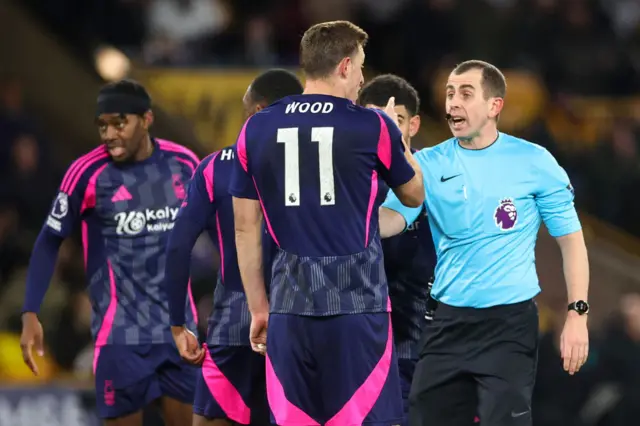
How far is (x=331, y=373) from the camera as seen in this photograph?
19.7ft

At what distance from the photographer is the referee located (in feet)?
22.1

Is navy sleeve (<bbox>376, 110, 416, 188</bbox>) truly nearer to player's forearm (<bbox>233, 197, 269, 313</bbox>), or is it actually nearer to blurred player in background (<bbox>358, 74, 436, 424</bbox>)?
player's forearm (<bbox>233, 197, 269, 313</bbox>)

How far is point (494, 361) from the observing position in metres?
6.71

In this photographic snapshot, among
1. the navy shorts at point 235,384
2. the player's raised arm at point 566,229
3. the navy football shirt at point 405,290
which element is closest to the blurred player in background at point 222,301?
the navy shorts at point 235,384

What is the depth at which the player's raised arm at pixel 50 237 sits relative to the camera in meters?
7.98

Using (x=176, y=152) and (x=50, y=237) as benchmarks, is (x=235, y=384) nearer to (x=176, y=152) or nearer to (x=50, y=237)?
(x=50, y=237)

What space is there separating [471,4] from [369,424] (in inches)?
461

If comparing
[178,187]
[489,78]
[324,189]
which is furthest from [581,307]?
[178,187]

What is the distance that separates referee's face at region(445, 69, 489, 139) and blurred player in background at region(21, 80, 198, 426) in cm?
199

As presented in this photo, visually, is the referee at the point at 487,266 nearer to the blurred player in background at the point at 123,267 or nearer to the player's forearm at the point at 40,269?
the blurred player in background at the point at 123,267

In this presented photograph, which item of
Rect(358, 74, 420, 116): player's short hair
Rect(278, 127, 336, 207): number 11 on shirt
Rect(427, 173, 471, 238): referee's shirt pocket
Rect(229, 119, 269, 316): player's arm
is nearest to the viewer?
Rect(278, 127, 336, 207): number 11 on shirt

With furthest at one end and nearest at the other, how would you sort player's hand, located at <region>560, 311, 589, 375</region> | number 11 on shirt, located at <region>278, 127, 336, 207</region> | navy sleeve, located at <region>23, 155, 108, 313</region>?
navy sleeve, located at <region>23, 155, 108, 313</region>
player's hand, located at <region>560, 311, 589, 375</region>
number 11 on shirt, located at <region>278, 127, 336, 207</region>

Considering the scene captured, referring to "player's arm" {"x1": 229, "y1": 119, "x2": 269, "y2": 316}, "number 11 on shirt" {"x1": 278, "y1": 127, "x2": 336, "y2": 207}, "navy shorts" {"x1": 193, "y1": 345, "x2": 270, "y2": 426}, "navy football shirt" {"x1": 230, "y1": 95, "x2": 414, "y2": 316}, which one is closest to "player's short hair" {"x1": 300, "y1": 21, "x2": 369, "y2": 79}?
"navy football shirt" {"x1": 230, "y1": 95, "x2": 414, "y2": 316}

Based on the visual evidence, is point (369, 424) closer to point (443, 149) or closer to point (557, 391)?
point (443, 149)
